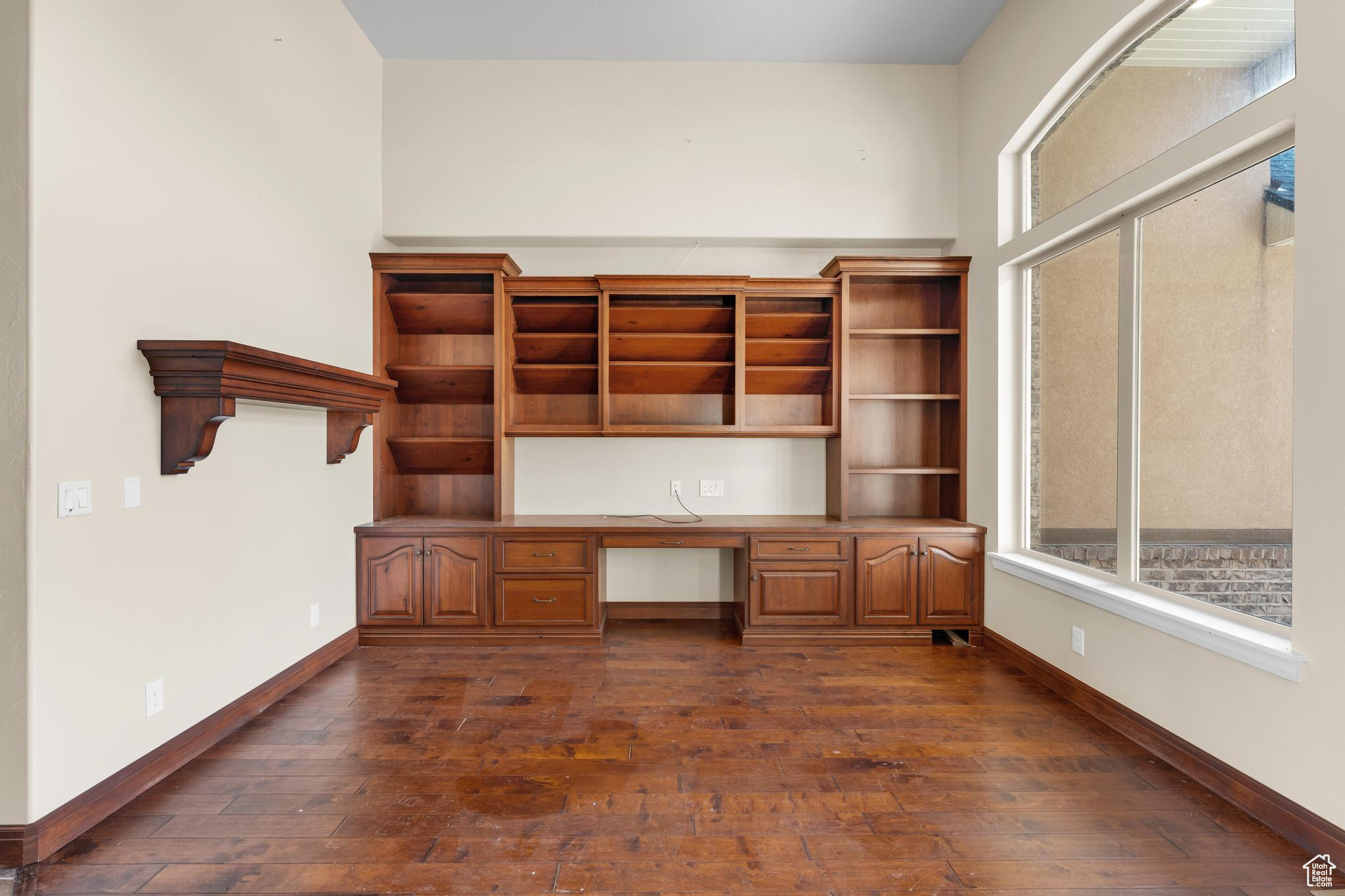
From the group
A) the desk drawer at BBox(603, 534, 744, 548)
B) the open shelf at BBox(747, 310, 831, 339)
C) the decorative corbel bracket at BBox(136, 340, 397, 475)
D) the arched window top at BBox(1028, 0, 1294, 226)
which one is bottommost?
the desk drawer at BBox(603, 534, 744, 548)

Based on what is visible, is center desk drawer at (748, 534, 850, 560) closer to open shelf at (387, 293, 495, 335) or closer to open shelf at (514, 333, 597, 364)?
open shelf at (514, 333, 597, 364)

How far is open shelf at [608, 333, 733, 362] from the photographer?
3973 mm

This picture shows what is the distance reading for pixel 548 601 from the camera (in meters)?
3.71

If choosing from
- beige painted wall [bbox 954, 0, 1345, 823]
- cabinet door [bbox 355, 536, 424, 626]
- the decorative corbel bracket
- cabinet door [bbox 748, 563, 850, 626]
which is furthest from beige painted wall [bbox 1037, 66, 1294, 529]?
cabinet door [bbox 355, 536, 424, 626]

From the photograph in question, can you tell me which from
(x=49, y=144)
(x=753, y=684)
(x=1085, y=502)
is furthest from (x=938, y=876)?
(x=49, y=144)

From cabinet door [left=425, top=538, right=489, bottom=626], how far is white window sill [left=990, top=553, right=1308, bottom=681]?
9.96 feet

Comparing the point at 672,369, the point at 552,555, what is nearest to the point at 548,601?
the point at 552,555

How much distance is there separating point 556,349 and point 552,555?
52.1 inches

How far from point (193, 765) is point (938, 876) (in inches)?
101

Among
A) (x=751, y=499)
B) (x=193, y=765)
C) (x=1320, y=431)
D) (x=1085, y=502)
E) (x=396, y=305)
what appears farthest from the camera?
(x=751, y=499)

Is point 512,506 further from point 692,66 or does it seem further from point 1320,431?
point 1320,431

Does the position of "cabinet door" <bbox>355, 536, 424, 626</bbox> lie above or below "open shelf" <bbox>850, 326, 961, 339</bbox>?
below

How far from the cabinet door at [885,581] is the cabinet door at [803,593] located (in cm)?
9

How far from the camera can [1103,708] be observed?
268cm
